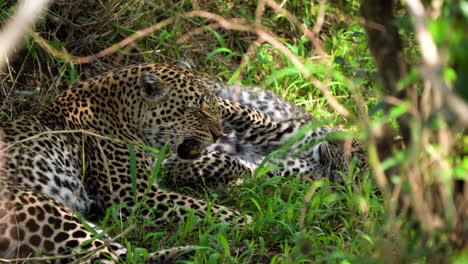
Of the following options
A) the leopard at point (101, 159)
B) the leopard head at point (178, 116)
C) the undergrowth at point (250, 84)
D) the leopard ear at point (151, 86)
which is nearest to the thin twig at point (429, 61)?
the undergrowth at point (250, 84)

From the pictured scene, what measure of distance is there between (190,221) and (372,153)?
2.89 meters

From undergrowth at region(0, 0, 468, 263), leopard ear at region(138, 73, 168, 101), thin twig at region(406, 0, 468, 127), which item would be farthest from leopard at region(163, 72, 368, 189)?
thin twig at region(406, 0, 468, 127)

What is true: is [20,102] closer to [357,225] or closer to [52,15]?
[52,15]

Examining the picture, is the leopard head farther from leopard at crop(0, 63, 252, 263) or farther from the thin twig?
the thin twig

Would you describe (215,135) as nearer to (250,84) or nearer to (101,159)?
(101,159)

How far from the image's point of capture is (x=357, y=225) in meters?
5.27

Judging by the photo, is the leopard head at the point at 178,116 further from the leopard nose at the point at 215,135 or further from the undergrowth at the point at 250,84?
the undergrowth at the point at 250,84

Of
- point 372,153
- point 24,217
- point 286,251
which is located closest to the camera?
point 372,153

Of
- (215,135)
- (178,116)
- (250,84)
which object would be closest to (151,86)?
(178,116)

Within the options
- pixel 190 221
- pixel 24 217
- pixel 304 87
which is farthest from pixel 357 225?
pixel 304 87

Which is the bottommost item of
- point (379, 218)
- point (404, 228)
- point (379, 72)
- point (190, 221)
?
point (190, 221)

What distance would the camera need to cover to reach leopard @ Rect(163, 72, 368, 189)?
667 cm

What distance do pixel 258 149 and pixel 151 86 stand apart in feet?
6.27

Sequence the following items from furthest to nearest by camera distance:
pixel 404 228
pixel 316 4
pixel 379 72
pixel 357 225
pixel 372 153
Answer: pixel 316 4
pixel 357 225
pixel 404 228
pixel 379 72
pixel 372 153
